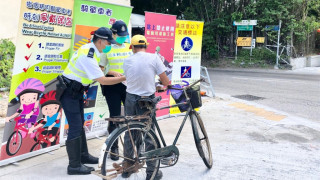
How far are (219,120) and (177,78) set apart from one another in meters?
1.31

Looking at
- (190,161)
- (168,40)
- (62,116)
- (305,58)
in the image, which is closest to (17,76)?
(62,116)

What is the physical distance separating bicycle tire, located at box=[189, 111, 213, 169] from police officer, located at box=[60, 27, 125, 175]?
3.45ft

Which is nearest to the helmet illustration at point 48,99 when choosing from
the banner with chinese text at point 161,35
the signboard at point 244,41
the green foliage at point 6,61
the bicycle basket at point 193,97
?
the bicycle basket at point 193,97

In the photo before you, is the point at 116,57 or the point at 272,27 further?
the point at 272,27

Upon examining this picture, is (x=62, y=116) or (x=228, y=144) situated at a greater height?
(x=62, y=116)

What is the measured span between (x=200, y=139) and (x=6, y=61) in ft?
22.3

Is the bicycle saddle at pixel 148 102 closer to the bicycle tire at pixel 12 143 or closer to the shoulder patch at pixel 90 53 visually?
the shoulder patch at pixel 90 53

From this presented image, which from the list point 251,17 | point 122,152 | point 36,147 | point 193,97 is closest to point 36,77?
point 36,147

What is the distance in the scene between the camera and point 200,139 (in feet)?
13.4

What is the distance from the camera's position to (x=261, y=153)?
4.85 metres

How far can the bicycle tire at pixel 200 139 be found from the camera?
4.00 m

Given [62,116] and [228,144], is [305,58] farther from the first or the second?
[62,116]

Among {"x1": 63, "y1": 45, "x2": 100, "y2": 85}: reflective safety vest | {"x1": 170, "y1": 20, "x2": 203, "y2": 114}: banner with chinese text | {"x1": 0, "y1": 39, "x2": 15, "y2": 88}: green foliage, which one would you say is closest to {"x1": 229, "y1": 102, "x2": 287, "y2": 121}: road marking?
{"x1": 170, "y1": 20, "x2": 203, "y2": 114}: banner with chinese text

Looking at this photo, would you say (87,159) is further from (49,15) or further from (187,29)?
(187,29)
